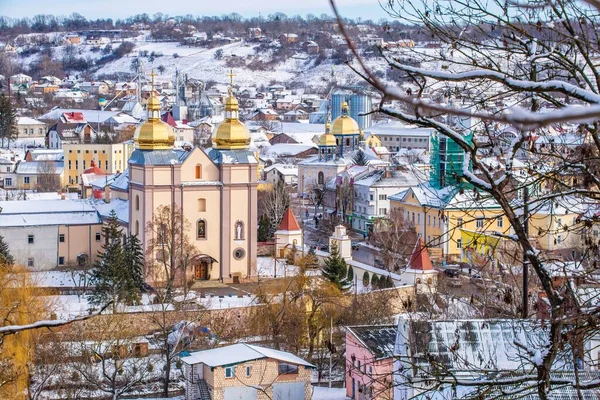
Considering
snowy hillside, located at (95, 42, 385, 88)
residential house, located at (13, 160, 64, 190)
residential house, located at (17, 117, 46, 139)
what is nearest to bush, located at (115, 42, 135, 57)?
snowy hillside, located at (95, 42, 385, 88)

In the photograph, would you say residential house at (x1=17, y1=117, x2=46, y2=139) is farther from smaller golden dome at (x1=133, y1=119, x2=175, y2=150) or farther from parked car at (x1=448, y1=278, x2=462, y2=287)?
parked car at (x1=448, y1=278, x2=462, y2=287)

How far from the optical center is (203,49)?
99438mm

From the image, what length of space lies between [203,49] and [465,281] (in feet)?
272

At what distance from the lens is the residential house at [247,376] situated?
12.4 meters

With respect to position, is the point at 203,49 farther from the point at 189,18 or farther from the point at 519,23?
the point at 519,23

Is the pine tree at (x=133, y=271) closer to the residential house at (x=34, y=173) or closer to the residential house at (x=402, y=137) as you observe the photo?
the residential house at (x=34, y=173)

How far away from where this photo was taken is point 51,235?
837 inches

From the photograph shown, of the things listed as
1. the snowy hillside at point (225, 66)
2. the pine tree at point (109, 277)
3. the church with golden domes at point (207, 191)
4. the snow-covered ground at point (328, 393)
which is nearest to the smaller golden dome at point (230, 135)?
the church with golden domes at point (207, 191)

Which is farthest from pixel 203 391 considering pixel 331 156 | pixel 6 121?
pixel 6 121

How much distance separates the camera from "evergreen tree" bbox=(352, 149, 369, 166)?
32031 mm

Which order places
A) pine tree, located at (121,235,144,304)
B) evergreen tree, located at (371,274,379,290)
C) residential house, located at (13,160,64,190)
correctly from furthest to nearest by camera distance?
residential house, located at (13,160,64,190), evergreen tree, located at (371,274,379,290), pine tree, located at (121,235,144,304)

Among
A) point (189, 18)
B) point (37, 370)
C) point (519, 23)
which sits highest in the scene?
point (189, 18)

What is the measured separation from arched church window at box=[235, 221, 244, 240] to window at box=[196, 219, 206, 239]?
0.57 m

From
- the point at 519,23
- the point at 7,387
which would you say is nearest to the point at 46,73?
the point at 7,387
